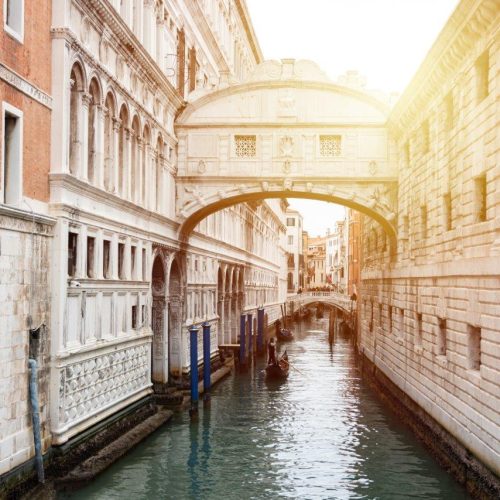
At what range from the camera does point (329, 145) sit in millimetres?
20172

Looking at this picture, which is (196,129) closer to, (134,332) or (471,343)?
(134,332)

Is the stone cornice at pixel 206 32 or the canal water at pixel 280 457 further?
the stone cornice at pixel 206 32

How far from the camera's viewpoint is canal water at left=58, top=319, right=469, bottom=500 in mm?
12258

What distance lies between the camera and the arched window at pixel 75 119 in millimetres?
12484

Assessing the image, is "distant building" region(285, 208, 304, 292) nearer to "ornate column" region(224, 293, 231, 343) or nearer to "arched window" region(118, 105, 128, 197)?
"ornate column" region(224, 293, 231, 343)

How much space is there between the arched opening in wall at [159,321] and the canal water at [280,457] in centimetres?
161

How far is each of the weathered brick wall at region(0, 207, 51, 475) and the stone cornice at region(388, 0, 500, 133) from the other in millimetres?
6753

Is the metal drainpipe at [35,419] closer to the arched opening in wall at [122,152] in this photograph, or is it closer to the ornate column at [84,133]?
the ornate column at [84,133]

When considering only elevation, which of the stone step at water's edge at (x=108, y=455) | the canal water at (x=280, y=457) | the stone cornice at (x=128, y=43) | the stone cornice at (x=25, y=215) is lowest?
the canal water at (x=280, y=457)

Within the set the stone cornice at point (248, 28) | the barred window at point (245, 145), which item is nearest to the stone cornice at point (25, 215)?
the barred window at point (245, 145)

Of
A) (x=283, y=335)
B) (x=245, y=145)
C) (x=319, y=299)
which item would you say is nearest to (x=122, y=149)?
(x=245, y=145)

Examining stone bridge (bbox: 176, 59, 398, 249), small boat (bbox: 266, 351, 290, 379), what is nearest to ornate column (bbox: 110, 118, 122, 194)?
stone bridge (bbox: 176, 59, 398, 249)

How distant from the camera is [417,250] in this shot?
17500 mm

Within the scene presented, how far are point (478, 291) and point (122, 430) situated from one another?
6.90 m
